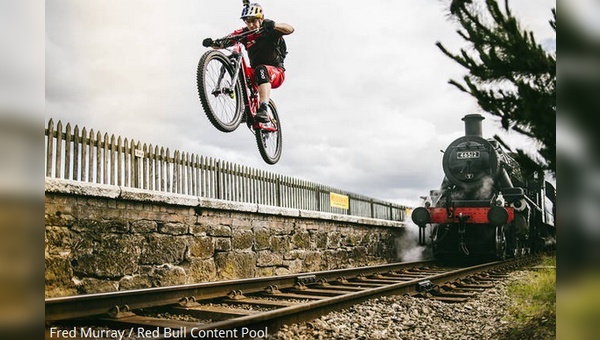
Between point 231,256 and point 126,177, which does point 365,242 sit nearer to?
point 231,256

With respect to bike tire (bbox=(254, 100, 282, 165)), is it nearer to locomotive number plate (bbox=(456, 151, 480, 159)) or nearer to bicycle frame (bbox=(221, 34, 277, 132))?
bicycle frame (bbox=(221, 34, 277, 132))

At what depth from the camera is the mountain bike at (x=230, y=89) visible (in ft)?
11.2

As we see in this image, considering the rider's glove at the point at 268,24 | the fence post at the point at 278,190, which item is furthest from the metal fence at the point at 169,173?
the rider's glove at the point at 268,24

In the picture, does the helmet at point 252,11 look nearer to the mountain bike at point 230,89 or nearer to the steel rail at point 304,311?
the mountain bike at point 230,89

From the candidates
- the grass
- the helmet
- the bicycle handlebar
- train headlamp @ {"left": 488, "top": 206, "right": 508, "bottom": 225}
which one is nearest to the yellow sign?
train headlamp @ {"left": 488, "top": 206, "right": 508, "bottom": 225}

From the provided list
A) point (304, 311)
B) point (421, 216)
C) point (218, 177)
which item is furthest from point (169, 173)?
point (421, 216)

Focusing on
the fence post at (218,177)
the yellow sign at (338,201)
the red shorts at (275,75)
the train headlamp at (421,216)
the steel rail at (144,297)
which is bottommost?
the steel rail at (144,297)

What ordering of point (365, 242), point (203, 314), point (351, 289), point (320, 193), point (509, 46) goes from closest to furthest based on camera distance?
point (509, 46) → point (203, 314) → point (351, 289) → point (320, 193) → point (365, 242)

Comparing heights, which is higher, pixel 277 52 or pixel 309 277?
pixel 277 52

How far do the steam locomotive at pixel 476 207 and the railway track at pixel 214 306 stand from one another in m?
3.03

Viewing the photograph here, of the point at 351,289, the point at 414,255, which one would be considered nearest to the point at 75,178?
the point at 351,289

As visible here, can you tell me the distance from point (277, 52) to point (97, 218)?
183 centimetres

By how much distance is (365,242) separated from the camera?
7.62m

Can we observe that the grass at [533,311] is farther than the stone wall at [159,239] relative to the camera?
No
